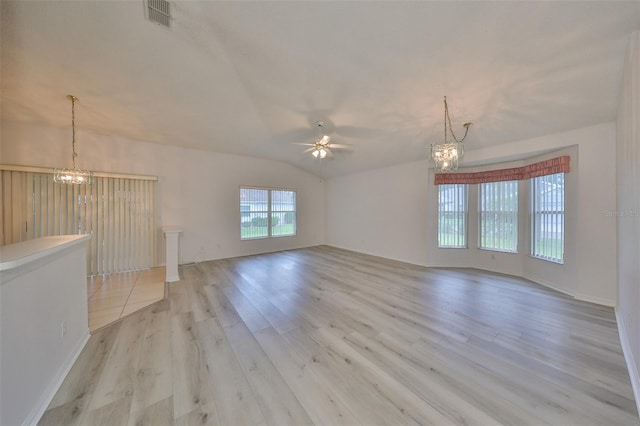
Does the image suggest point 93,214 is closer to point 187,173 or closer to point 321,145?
point 187,173

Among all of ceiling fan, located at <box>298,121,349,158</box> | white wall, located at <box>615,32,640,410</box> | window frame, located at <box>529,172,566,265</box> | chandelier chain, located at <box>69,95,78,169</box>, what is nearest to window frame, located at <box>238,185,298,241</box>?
ceiling fan, located at <box>298,121,349,158</box>

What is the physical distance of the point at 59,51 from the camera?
2361mm

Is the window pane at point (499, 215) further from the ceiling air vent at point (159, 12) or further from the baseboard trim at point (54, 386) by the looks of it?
the baseboard trim at point (54, 386)

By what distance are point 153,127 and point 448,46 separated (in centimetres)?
494

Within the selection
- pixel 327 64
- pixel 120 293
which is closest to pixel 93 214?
pixel 120 293

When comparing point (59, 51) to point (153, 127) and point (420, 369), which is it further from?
point (420, 369)

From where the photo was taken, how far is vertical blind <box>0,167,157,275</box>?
12.1 ft

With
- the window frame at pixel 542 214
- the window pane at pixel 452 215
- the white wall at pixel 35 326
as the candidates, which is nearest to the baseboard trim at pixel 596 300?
the window frame at pixel 542 214

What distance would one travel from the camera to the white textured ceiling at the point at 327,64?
1890mm

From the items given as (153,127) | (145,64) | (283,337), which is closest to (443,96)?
(283,337)

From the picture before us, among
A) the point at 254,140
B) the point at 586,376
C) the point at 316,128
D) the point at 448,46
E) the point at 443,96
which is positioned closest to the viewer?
the point at 586,376

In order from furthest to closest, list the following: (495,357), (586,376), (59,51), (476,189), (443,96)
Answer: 1. (476,189)
2. (443,96)
3. (59,51)
4. (495,357)
5. (586,376)

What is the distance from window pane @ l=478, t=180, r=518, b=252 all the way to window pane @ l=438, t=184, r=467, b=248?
309 mm

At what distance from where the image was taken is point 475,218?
466 centimetres
